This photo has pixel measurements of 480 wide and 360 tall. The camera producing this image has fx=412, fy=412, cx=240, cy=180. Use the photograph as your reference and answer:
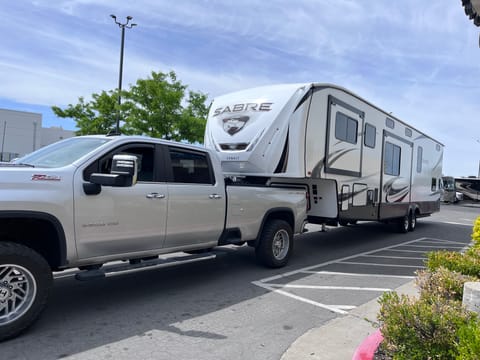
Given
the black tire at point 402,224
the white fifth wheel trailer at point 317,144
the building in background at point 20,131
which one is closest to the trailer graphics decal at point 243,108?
the white fifth wheel trailer at point 317,144

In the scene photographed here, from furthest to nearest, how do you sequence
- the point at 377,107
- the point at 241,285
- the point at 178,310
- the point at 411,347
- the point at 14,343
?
1. the point at 377,107
2. the point at 241,285
3. the point at 178,310
4. the point at 14,343
5. the point at 411,347

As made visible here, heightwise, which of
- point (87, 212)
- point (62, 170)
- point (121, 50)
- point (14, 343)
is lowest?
point (14, 343)

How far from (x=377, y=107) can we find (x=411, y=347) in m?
8.94

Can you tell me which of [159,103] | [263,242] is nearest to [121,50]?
[159,103]

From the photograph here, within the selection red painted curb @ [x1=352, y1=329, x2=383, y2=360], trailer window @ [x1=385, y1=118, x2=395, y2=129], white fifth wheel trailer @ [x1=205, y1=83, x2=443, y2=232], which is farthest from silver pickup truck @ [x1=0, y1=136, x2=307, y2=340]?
trailer window @ [x1=385, y1=118, x2=395, y2=129]

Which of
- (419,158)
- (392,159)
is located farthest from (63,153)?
(419,158)

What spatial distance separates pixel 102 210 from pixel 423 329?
3381 millimetres

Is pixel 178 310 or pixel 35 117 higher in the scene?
pixel 35 117

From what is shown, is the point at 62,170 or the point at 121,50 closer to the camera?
the point at 62,170

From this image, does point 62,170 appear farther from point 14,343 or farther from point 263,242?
point 263,242

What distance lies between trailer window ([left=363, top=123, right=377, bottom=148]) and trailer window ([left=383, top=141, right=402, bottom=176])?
40.7 inches

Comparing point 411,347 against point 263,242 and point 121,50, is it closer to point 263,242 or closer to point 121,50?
point 263,242

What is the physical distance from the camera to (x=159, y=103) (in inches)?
744

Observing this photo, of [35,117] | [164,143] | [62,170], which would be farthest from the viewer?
[35,117]
